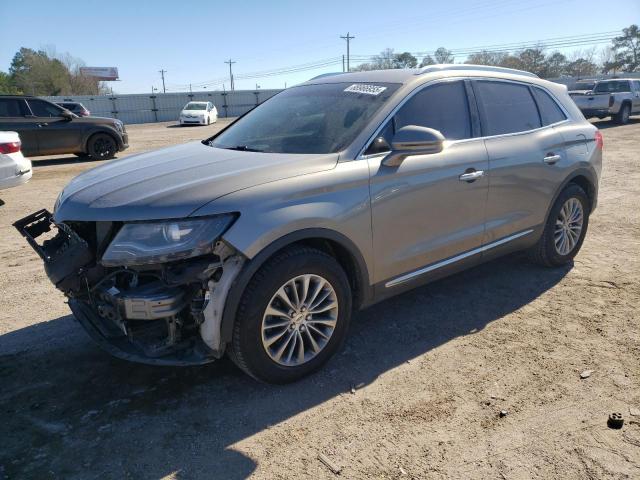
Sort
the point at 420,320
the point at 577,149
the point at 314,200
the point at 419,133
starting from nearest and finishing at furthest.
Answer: the point at 314,200, the point at 419,133, the point at 420,320, the point at 577,149

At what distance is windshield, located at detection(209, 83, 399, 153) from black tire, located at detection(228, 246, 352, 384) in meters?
0.78

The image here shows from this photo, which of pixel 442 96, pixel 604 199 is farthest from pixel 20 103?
pixel 604 199

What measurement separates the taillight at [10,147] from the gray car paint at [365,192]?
522 centimetres

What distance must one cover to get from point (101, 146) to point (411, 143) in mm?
12558

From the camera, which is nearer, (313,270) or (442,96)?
(313,270)

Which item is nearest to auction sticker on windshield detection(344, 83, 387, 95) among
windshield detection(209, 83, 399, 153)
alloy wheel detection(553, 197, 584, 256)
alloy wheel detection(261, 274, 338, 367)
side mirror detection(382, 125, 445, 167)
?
windshield detection(209, 83, 399, 153)

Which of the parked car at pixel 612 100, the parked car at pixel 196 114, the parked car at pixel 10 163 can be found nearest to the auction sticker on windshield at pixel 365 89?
the parked car at pixel 10 163

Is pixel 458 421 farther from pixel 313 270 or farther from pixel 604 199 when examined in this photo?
pixel 604 199

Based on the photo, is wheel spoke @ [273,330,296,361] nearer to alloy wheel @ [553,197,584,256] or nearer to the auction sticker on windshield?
the auction sticker on windshield

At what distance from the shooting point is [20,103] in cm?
1232

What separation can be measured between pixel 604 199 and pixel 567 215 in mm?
3507

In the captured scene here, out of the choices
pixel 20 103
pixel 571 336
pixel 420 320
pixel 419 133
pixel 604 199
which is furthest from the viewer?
pixel 20 103

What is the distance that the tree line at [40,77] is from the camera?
2463 inches

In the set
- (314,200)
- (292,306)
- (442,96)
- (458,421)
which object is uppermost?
(442,96)
